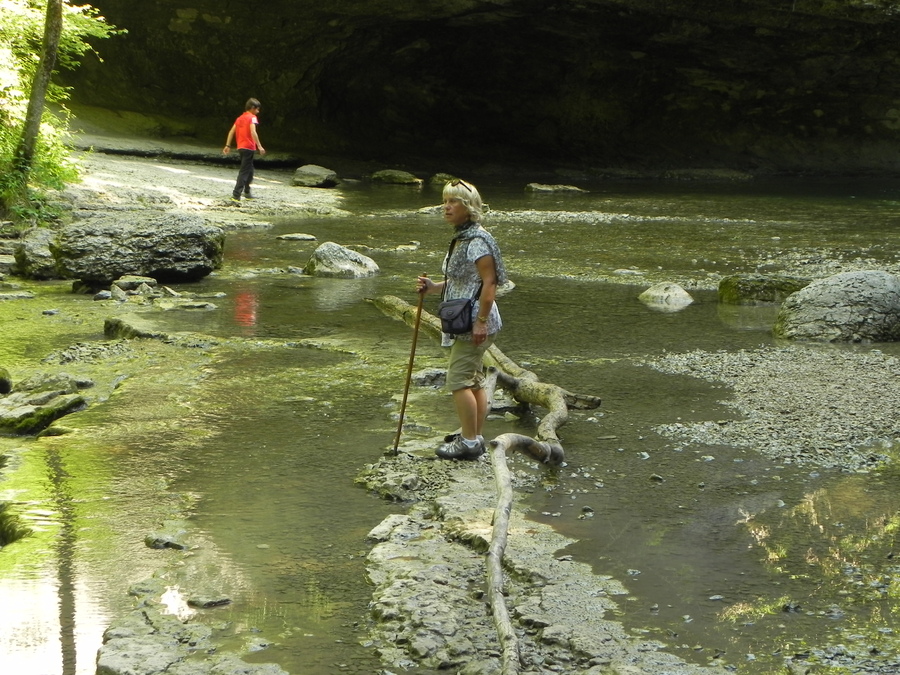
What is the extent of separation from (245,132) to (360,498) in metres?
14.7

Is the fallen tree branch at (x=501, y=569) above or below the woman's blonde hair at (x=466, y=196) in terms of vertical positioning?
below

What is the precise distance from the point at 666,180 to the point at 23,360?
2424 cm

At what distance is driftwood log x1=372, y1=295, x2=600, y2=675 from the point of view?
11.0ft

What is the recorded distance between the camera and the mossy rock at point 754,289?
405 inches

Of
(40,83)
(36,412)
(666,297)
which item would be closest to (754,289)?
(666,297)

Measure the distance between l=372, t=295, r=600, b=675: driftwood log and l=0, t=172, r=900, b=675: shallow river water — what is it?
164 millimetres

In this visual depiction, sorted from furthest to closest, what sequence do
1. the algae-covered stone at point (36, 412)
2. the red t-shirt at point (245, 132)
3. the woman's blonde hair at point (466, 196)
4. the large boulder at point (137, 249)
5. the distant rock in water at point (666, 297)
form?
the red t-shirt at point (245, 132) < the large boulder at point (137, 249) < the distant rock in water at point (666, 297) < the algae-covered stone at point (36, 412) < the woman's blonde hair at point (466, 196)

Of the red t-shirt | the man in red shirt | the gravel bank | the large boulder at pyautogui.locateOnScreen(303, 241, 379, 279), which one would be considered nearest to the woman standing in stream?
the gravel bank

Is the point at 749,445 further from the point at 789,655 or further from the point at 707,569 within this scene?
the point at 789,655

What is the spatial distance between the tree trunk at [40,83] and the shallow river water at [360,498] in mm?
5293

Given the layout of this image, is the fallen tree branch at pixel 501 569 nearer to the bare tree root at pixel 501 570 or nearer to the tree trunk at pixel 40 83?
the bare tree root at pixel 501 570

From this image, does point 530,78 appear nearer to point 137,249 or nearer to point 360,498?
point 137,249

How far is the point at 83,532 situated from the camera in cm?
438

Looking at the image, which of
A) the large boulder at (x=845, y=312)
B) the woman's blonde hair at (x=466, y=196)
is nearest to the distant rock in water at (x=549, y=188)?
the large boulder at (x=845, y=312)
